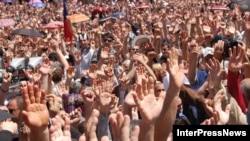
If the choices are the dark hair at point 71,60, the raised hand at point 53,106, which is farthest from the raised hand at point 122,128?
the dark hair at point 71,60

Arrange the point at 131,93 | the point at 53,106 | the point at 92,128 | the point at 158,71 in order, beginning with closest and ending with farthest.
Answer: the point at 92,128 → the point at 131,93 → the point at 53,106 → the point at 158,71

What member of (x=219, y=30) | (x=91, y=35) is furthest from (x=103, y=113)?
(x=91, y=35)

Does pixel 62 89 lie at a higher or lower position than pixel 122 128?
lower

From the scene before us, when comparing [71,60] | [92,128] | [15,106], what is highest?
[92,128]

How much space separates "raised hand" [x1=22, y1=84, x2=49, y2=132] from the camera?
3.35 m

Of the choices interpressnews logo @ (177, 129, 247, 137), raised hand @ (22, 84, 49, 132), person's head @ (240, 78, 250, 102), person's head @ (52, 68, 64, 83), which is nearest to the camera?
interpressnews logo @ (177, 129, 247, 137)

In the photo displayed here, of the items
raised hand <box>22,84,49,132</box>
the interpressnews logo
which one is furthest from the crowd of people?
the interpressnews logo

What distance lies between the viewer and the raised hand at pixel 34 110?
335 cm

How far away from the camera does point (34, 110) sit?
3.41 metres

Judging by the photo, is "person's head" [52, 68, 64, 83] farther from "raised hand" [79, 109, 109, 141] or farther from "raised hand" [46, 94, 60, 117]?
"raised hand" [79, 109, 109, 141]

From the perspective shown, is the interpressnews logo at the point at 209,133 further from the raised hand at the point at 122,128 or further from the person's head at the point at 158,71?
the person's head at the point at 158,71

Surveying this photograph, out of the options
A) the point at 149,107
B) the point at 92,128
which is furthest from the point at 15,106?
the point at 149,107

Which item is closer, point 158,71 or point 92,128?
point 92,128

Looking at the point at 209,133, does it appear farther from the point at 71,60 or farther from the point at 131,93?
the point at 71,60
